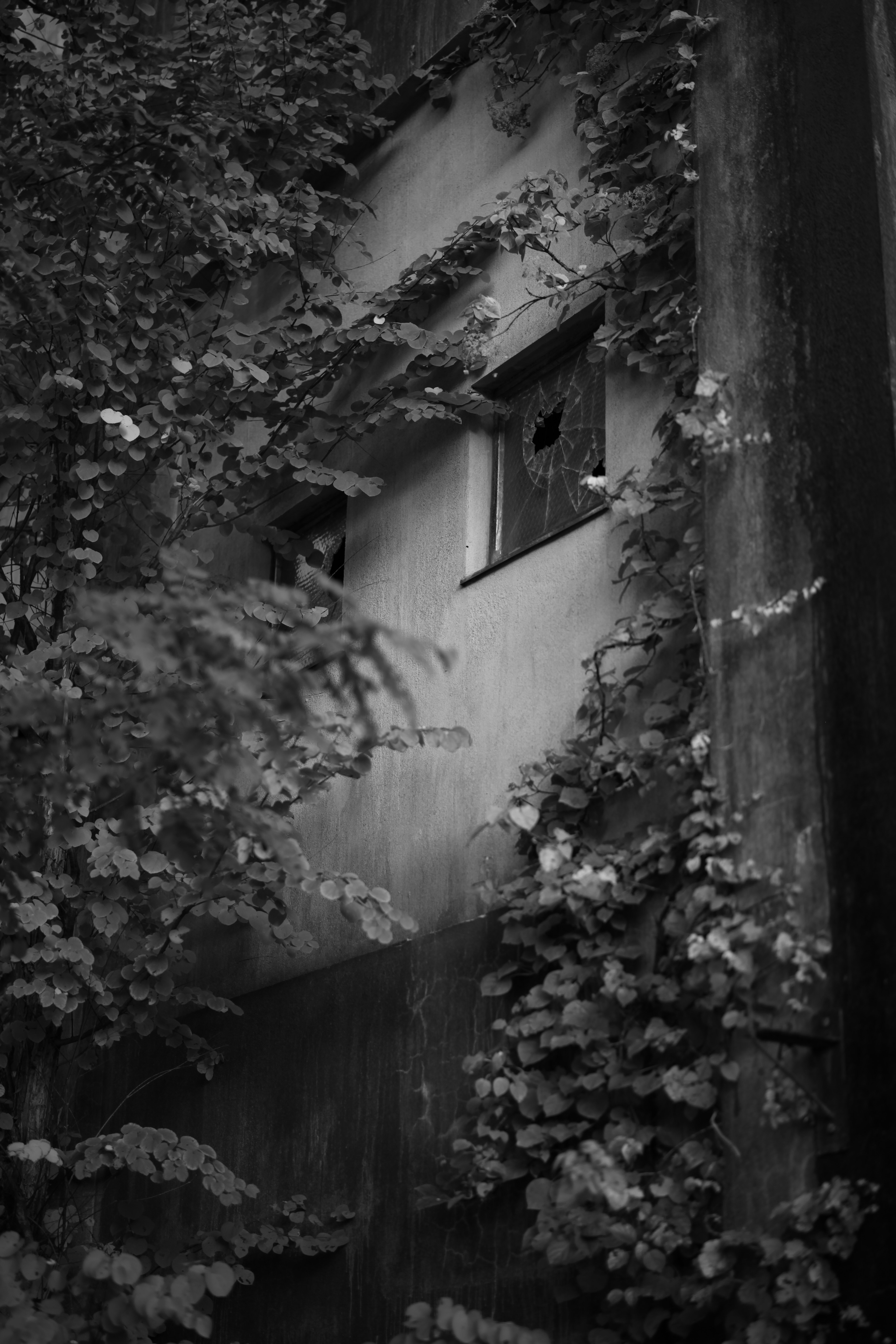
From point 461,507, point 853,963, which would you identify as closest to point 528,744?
point 461,507

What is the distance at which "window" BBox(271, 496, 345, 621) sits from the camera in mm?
7754

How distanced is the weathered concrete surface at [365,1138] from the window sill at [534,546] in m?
1.54

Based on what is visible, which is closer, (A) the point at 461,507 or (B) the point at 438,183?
(A) the point at 461,507

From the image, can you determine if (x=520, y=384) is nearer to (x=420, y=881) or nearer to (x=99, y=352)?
(x=99, y=352)

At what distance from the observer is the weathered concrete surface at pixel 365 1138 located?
543 centimetres

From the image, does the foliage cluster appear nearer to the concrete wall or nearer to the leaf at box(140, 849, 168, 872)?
the concrete wall

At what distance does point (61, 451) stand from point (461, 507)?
1821 millimetres

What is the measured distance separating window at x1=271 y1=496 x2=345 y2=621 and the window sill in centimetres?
123

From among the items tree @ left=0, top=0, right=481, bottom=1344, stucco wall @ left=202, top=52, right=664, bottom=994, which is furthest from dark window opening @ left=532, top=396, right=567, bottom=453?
tree @ left=0, top=0, right=481, bottom=1344

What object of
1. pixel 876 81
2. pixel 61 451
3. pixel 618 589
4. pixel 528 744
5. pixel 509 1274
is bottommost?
pixel 509 1274

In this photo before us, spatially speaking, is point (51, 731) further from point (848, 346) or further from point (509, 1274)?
point (848, 346)

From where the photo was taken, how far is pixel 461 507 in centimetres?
677

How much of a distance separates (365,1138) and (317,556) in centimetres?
305

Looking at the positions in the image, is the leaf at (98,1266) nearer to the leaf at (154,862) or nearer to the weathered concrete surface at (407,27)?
the leaf at (154,862)
